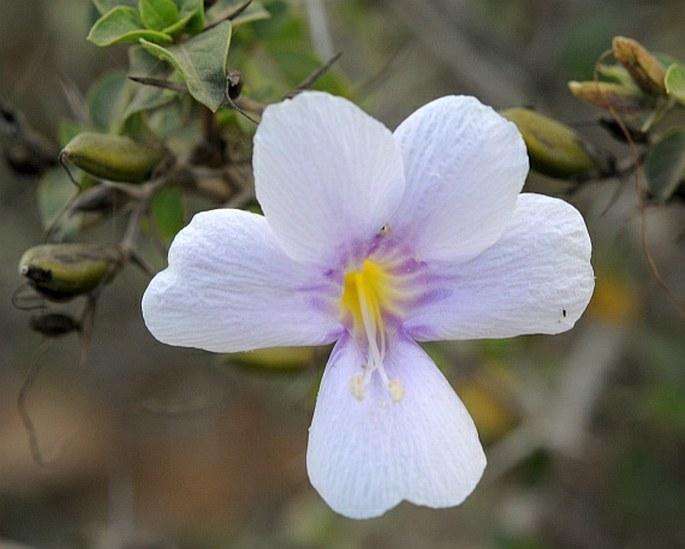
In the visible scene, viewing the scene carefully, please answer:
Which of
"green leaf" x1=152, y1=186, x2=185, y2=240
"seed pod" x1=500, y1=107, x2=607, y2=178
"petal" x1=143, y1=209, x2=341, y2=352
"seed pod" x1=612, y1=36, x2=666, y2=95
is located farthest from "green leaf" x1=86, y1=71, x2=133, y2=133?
"seed pod" x1=612, y1=36, x2=666, y2=95

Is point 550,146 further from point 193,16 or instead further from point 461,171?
point 193,16

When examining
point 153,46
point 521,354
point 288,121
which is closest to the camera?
point 288,121

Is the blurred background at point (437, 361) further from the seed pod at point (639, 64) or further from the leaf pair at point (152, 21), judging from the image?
the leaf pair at point (152, 21)

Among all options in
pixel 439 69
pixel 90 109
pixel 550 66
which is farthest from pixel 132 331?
pixel 90 109

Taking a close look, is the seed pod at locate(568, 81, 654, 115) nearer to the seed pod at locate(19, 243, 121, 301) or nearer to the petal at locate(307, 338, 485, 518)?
the petal at locate(307, 338, 485, 518)

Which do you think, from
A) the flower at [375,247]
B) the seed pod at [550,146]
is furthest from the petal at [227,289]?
the seed pod at [550,146]

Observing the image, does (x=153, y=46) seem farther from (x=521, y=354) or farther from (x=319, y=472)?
(x=521, y=354)
